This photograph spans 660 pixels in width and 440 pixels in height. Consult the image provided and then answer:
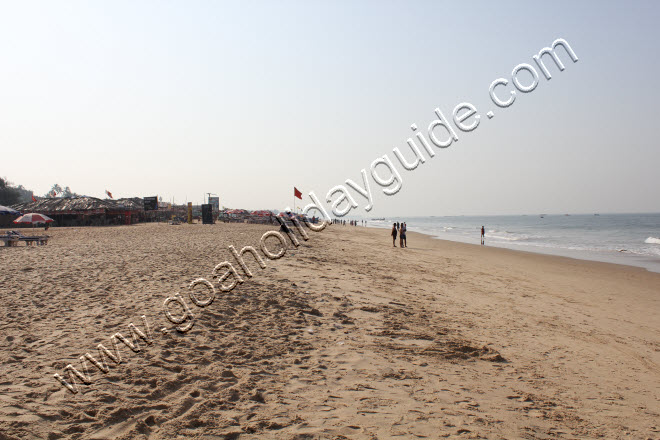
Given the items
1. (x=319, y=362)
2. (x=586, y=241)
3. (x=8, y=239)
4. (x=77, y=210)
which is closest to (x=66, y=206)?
(x=77, y=210)

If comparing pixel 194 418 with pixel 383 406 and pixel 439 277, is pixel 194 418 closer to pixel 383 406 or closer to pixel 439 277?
pixel 383 406

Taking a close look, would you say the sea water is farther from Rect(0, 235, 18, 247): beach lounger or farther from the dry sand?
Rect(0, 235, 18, 247): beach lounger

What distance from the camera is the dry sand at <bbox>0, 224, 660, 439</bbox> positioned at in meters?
3.72

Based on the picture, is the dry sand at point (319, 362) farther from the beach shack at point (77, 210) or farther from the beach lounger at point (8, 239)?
the beach shack at point (77, 210)

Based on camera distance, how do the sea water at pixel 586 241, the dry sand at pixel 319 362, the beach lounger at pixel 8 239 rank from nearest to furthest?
the dry sand at pixel 319 362, the beach lounger at pixel 8 239, the sea water at pixel 586 241

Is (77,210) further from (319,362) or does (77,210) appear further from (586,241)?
(586,241)

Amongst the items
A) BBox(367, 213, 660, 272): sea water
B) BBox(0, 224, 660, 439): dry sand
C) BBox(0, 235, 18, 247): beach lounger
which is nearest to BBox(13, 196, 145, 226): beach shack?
BBox(0, 235, 18, 247): beach lounger

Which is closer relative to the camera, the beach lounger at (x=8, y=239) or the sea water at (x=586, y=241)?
the beach lounger at (x=8, y=239)

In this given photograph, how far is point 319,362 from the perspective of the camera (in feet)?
17.0

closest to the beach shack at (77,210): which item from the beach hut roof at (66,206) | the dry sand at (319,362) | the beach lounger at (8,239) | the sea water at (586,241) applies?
the beach hut roof at (66,206)

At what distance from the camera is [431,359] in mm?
5496

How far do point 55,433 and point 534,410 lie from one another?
14.5 ft

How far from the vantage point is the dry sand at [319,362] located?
12.2ft

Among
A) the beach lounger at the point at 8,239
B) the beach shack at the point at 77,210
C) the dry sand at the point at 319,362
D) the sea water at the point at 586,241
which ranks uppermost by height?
the beach shack at the point at 77,210
